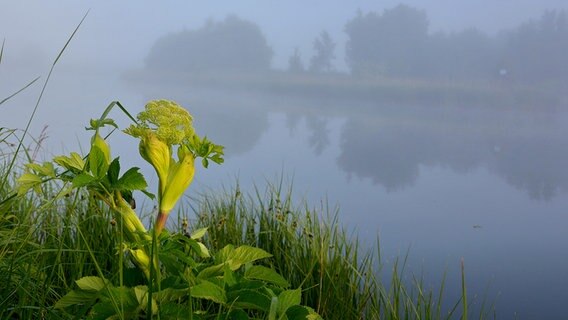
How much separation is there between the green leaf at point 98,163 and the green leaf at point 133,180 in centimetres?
5

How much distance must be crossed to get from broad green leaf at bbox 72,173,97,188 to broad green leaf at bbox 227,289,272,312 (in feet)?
1.33

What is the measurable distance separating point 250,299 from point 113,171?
426mm

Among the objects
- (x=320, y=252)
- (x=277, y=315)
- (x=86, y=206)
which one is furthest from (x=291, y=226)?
(x=277, y=315)

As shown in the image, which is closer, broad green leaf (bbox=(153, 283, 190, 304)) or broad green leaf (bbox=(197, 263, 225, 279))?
broad green leaf (bbox=(153, 283, 190, 304))

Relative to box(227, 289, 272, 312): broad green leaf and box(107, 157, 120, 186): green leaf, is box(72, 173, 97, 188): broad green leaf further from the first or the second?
box(227, 289, 272, 312): broad green leaf

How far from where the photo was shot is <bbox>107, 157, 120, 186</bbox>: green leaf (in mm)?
1417

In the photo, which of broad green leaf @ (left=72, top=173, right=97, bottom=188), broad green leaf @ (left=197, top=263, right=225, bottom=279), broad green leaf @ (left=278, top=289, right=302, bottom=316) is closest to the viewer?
broad green leaf @ (left=72, top=173, right=97, bottom=188)

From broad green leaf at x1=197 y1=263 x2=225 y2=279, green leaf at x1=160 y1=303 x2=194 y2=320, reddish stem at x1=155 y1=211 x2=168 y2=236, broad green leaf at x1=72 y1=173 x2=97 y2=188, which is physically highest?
broad green leaf at x1=72 y1=173 x2=97 y2=188

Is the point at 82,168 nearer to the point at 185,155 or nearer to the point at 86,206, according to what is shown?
the point at 185,155

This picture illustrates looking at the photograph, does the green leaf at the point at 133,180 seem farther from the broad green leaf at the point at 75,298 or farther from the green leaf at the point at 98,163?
the broad green leaf at the point at 75,298

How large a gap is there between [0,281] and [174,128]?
0.86 metres

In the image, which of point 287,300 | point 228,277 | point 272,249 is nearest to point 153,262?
point 228,277

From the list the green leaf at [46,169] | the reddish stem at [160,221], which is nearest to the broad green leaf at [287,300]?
the reddish stem at [160,221]

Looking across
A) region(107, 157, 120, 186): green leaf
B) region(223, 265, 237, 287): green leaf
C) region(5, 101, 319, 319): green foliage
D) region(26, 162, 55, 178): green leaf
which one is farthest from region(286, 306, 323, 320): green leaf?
region(26, 162, 55, 178): green leaf
